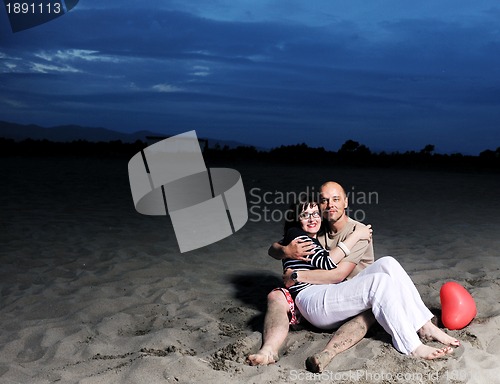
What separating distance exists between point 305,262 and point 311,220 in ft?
0.95

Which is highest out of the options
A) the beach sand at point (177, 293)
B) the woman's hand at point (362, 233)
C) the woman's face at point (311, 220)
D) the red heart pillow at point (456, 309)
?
the woman's face at point (311, 220)

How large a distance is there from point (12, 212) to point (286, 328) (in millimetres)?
6284

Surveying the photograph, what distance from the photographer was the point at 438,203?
34.8 feet

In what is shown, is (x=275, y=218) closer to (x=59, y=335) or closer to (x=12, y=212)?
(x=12, y=212)

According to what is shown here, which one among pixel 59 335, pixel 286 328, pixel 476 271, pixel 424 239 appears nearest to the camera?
pixel 286 328

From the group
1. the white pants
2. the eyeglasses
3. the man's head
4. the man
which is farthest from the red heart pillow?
the eyeglasses

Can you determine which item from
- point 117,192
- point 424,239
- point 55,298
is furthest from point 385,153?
point 55,298

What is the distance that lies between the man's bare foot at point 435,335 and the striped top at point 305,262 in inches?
26.9

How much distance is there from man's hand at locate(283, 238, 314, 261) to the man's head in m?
0.30

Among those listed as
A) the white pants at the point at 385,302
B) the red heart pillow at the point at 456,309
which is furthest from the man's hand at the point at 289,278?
the red heart pillow at the point at 456,309

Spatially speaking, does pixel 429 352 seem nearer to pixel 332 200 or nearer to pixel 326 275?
pixel 326 275

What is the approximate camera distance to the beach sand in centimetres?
307

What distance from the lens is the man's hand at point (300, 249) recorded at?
3.57 m

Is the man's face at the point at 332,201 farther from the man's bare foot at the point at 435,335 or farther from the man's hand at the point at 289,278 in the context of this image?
the man's bare foot at the point at 435,335
